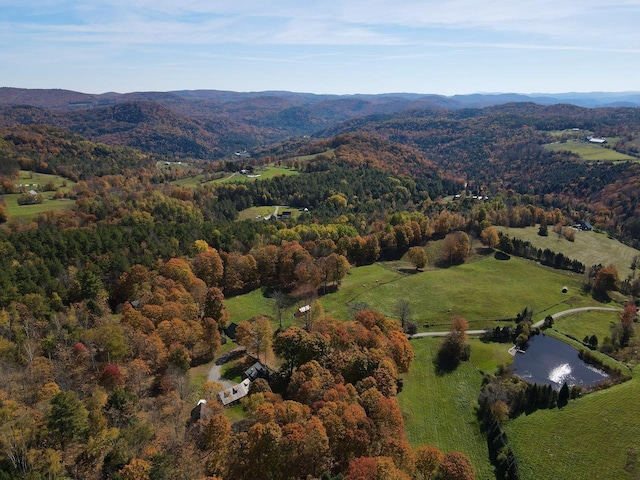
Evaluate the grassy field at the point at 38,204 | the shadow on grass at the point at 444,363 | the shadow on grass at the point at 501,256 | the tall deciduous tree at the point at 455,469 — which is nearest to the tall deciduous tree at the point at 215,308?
the shadow on grass at the point at 444,363

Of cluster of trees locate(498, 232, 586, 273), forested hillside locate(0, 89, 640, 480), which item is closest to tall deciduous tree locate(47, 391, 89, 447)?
forested hillside locate(0, 89, 640, 480)

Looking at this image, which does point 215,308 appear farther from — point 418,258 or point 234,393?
point 418,258

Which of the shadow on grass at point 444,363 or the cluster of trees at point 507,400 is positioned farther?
the shadow on grass at point 444,363

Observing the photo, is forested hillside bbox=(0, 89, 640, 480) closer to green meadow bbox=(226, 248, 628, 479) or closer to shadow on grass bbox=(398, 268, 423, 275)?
shadow on grass bbox=(398, 268, 423, 275)

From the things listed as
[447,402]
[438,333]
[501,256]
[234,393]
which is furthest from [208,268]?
[501,256]

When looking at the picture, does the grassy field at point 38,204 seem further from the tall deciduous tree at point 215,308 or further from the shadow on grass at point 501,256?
the shadow on grass at point 501,256
